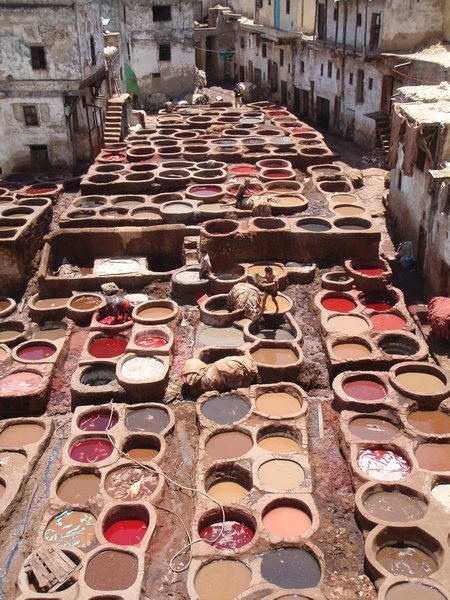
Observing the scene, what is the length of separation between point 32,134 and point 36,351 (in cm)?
1237

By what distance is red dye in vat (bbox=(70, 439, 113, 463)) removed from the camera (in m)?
12.1

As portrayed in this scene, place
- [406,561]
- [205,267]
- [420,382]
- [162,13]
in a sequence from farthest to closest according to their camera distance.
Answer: [162,13]
[205,267]
[420,382]
[406,561]

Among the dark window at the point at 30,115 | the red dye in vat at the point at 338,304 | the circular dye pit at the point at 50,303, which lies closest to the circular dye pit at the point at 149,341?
the circular dye pit at the point at 50,303

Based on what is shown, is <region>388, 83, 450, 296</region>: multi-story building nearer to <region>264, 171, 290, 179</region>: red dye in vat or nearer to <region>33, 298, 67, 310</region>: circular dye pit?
<region>264, 171, 290, 179</region>: red dye in vat

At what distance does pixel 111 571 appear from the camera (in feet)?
31.5

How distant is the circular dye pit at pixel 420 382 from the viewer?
13.1 metres

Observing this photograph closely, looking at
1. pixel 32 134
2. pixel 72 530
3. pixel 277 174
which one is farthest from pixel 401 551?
pixel 32 134

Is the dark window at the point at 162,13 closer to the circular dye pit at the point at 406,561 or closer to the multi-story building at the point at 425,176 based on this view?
the multi-story building at the point at 425,176

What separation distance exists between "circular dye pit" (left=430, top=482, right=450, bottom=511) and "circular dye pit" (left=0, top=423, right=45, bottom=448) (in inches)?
306

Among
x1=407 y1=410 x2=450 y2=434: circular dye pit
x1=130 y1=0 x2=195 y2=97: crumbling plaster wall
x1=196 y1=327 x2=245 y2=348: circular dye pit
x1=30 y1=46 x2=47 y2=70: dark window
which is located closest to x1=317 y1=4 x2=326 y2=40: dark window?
x1=130 y1=0 x2=195 y2=97: crumbling plaster wall

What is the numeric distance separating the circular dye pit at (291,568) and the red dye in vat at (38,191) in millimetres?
17069

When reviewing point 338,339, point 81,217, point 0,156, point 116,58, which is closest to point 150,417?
point 338,339

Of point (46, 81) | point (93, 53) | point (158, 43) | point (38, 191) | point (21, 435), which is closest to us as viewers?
point (21, 435)

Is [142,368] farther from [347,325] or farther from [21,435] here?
[347,325]
